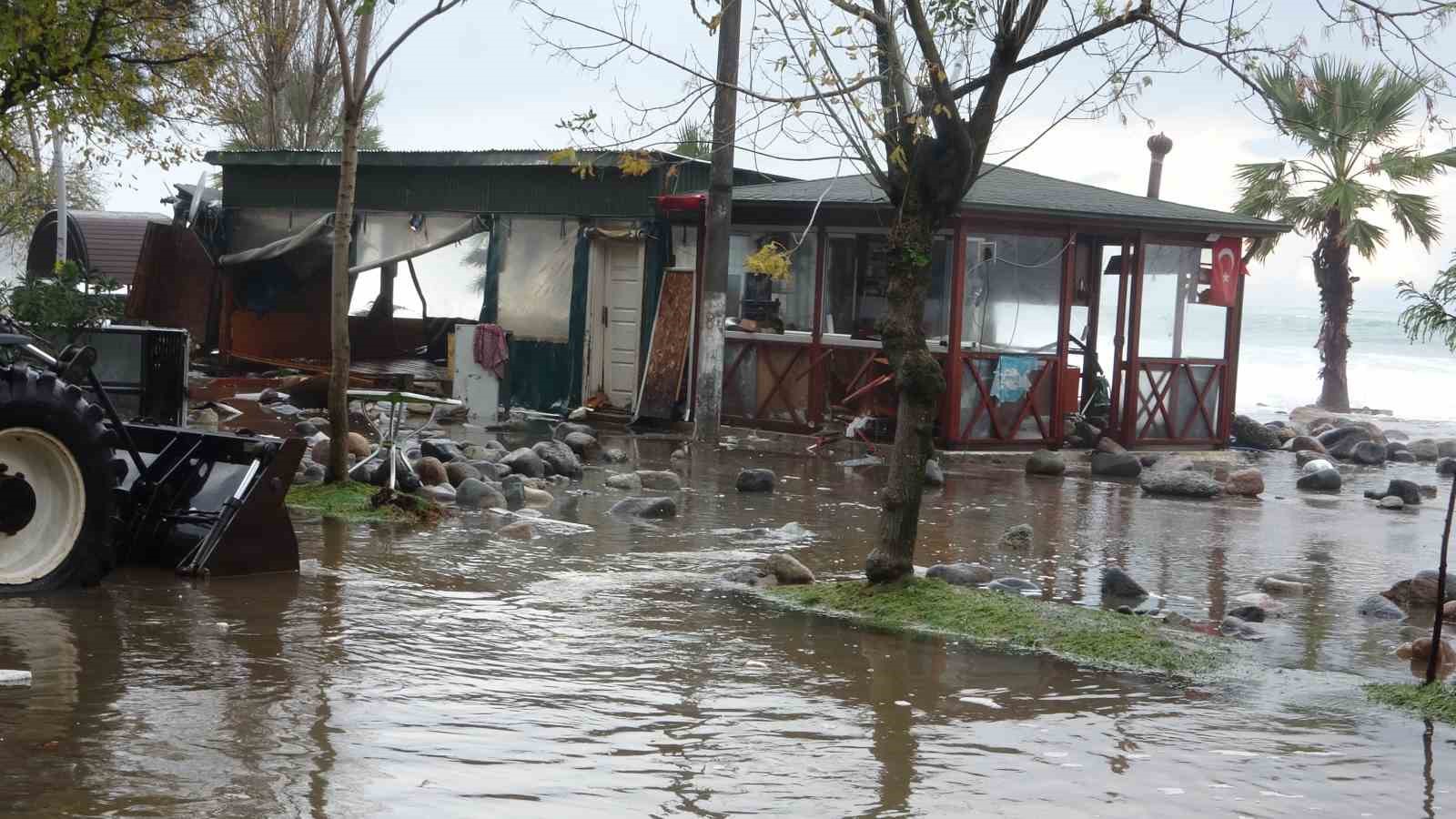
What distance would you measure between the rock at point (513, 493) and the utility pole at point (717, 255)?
18.8 ft

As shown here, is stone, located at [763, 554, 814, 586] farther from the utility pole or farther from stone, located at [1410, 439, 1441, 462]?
stone, located at [1410, 439, 1441, 462]

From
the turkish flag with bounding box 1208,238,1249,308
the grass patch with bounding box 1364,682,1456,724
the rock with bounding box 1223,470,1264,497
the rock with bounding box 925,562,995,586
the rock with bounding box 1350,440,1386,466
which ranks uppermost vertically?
the turkish flag with bounding box 1208,238,1249,308

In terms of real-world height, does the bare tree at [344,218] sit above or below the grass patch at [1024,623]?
above

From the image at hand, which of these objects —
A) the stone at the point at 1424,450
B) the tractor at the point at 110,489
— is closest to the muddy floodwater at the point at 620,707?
the tractor at the point at 110,489

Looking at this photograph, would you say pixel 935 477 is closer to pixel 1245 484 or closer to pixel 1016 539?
pixel 1245 484

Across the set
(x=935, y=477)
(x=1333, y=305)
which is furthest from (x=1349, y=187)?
(x=935, y=477)

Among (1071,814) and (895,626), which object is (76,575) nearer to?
(895,626)

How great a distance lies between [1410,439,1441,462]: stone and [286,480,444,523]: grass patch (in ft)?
49.4

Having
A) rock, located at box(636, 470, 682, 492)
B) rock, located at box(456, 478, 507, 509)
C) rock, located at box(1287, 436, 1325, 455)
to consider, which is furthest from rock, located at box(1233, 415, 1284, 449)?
rock, located at box(456, 478, 507, 509)

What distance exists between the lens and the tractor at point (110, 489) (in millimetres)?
7098

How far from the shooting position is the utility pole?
1688 cm

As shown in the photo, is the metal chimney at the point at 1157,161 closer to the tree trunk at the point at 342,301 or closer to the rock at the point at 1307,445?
the rock at the point at 1307,445

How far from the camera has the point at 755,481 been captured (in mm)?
13594

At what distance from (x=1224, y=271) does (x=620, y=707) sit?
1478cm
